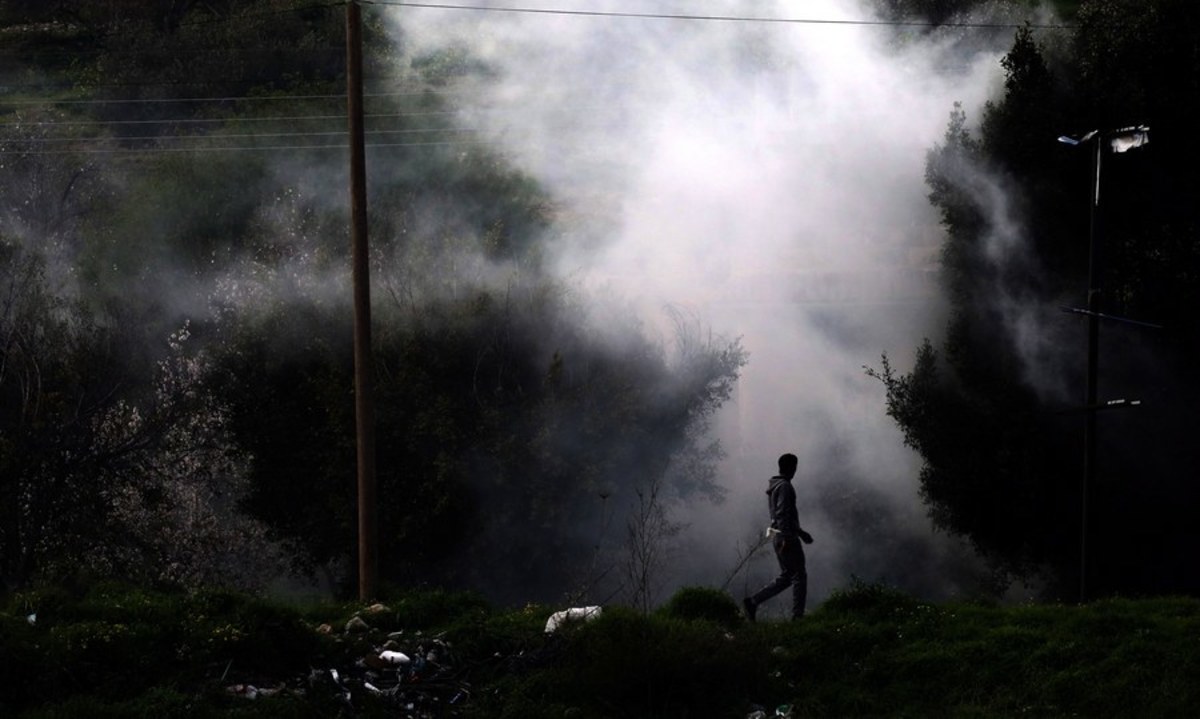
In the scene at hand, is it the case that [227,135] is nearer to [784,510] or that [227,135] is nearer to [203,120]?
[203,120]

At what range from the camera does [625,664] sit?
1138 centimetres

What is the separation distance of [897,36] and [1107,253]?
365 inches

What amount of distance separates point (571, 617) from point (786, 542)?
6.57 ft

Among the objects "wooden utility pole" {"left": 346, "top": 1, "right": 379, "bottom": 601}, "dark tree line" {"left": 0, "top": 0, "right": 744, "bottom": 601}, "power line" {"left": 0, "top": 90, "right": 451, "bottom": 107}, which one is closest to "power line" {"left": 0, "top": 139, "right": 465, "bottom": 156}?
"dark tree line" {"left": 0, "top": 0, "right": 744, "bottom": 601}

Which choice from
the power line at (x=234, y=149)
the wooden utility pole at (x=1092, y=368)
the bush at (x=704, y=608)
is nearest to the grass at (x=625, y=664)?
the bush at (x=704, y=608)

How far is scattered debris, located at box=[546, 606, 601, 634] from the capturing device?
39.9 ft

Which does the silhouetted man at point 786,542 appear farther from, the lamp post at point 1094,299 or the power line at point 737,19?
the power line at point 737,19

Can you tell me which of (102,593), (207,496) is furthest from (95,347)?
(102,593)

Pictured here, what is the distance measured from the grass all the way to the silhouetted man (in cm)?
42

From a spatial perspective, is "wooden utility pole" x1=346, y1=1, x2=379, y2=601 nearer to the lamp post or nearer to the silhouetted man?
the silhouetted man

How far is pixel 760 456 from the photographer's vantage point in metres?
27.2

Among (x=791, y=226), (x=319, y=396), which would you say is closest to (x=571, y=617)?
(x=319, y=396)

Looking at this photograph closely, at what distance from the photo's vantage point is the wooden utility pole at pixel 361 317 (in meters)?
15.0

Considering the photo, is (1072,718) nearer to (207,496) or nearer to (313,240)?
(207,496)
